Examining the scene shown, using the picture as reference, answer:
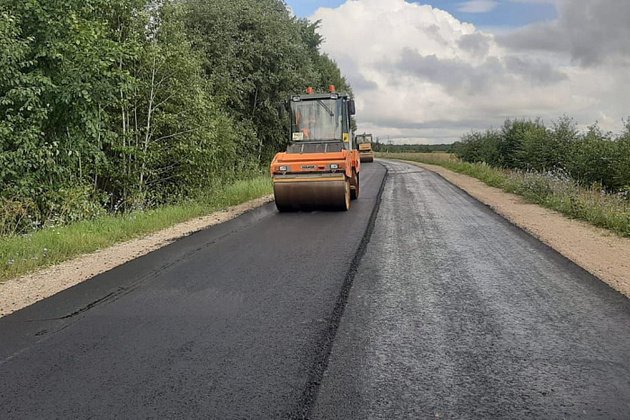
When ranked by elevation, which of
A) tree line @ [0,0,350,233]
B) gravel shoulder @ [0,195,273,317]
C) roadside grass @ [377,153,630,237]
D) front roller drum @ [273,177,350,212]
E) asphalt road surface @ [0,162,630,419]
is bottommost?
gravel shoulder @ [0,195,273,317]

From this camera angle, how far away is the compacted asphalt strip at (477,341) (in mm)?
3355

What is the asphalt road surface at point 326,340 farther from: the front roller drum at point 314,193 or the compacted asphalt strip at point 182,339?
the front roller drum at point 314,193

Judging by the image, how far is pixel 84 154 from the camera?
11.8 meters

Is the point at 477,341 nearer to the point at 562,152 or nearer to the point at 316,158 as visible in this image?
the point at 316,158

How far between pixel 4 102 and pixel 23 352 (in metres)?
7.21

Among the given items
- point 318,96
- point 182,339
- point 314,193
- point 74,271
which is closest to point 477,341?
point 182,339

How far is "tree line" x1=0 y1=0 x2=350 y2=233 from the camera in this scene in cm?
1020

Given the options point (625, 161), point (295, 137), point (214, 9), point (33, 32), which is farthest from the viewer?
point (214, 9)

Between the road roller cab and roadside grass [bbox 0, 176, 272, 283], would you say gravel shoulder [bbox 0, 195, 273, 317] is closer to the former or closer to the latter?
roadside grass [bbox 0, 176, 272, 283]

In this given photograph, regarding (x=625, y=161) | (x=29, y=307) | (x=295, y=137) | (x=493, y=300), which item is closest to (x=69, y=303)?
(x=29, y=307)

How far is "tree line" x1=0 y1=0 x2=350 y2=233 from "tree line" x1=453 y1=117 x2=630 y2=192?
12.9 m

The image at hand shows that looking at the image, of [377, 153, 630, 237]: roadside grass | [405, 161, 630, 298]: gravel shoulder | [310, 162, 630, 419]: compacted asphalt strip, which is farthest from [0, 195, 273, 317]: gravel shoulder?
[377, 153, 630, 237]: roadside grass

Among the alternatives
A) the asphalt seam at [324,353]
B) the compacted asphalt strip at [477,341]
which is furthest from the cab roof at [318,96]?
the asphalt seam at [324,353]

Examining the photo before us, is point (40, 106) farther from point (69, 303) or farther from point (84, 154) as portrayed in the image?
point (69, 303)
